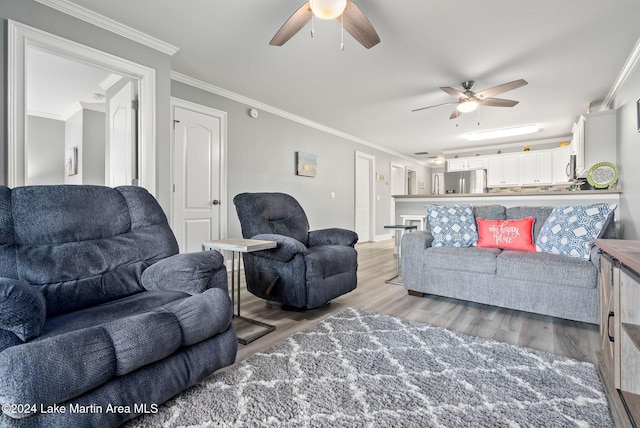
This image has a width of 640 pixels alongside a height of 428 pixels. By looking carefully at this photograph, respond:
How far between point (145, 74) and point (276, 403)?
9.69ft

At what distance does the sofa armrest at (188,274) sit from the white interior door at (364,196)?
17.4 ft

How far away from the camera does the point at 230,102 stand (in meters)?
4.14

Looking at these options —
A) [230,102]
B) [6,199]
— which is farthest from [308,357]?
[230,102]

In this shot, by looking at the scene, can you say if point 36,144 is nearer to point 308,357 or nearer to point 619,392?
point 308,357

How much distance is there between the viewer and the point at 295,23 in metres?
2.18

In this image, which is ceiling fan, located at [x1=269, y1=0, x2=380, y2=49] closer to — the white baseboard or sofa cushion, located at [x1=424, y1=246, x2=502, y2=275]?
sofa cushion, located at [x1=424, y1=246, x2=502, y2=275]

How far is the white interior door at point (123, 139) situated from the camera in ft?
9.47

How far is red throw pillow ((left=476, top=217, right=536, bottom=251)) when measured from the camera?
282 centimetres

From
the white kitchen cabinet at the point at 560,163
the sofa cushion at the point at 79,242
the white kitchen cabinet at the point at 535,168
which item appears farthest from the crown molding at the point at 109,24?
the white kitchen cabinet at the point at 560,163

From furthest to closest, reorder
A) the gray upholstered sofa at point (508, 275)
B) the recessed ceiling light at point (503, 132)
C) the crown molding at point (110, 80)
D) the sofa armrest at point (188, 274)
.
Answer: the recessed ceiling light at point (503, 132)
the crown molding at point (110, 80)
the gray upholstered sofa at point (508, 275)
the sofa armrest at point (188, 274)

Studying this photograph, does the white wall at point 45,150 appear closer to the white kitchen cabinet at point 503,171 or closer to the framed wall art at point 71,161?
the framed wall art at point 71,161

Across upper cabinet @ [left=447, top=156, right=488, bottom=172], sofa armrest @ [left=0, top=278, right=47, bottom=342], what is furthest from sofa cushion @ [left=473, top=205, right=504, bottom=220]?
upper cabinet @ [left=447, top=156, right=488, bottom=172]

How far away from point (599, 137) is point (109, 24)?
5.64m

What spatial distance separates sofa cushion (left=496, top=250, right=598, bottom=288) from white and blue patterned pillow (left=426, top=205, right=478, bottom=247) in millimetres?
394
